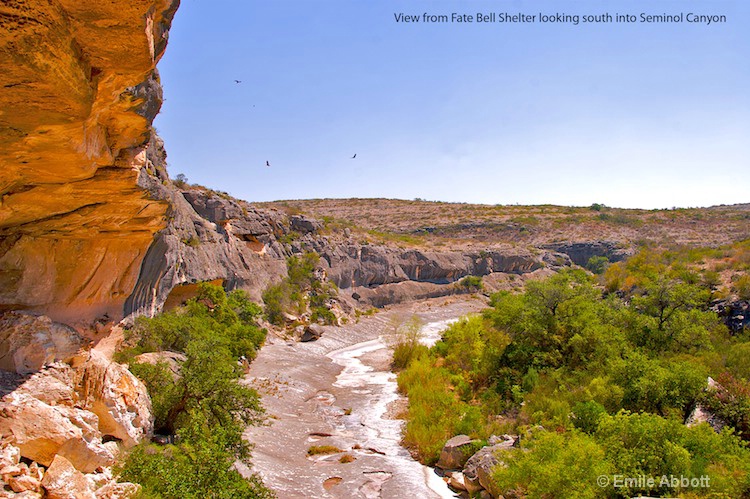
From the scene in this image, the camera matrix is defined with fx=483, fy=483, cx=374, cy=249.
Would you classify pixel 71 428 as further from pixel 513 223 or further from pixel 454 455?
pixel 513 223

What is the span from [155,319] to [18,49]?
1718 centimetres

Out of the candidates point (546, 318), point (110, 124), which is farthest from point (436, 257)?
point (110, 124)

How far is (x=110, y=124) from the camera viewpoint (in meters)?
8.80

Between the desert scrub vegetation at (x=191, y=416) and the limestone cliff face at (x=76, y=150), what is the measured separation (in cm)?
310

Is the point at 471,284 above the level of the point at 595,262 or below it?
below

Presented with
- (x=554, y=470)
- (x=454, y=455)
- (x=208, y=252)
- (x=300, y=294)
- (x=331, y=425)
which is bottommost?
(x=331, y=425)

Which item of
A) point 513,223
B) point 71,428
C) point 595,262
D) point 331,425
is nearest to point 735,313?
point 331,425

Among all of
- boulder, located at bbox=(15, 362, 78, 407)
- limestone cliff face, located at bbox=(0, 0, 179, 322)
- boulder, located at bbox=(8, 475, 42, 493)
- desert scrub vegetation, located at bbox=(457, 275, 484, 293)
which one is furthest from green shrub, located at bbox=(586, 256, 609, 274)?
boulder, located at bbox=(8, 475, 42, 493)

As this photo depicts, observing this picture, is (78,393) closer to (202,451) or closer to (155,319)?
(202,451)

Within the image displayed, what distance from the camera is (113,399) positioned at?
1076 centimetres

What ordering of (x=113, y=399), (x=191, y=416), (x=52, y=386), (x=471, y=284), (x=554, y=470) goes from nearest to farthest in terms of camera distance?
(x=52, y=386) → (x=554, y=470) → (x=113, y=399) → (x=191, y=416) → (x=471, y=284)

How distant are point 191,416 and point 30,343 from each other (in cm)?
416

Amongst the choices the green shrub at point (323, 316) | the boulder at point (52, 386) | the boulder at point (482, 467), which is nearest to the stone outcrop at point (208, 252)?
the green shrub at point (323, 316)
